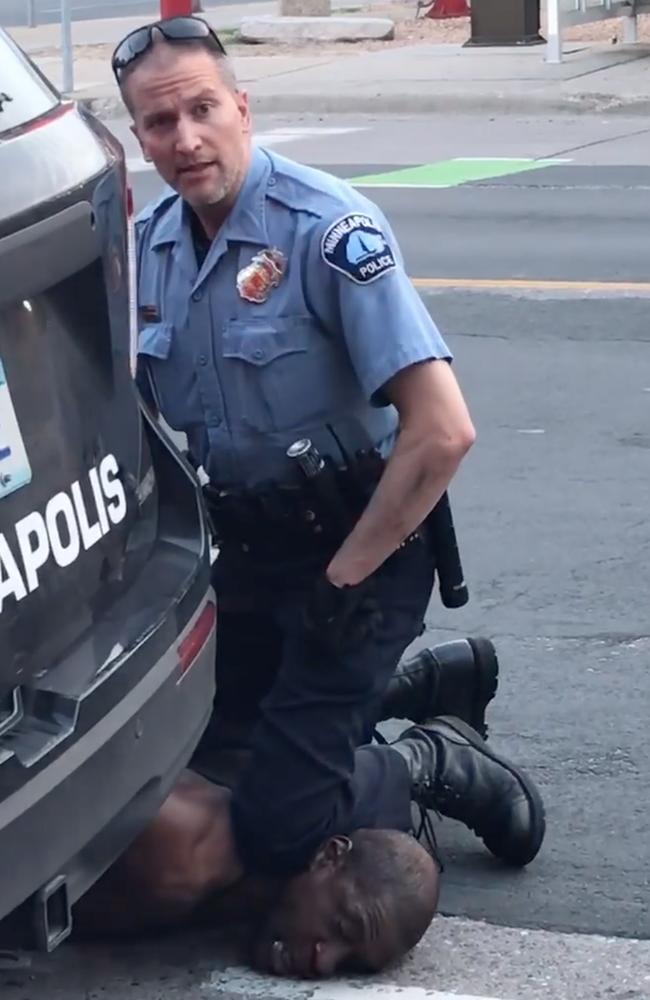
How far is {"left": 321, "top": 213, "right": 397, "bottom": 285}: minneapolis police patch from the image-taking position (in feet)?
10.9

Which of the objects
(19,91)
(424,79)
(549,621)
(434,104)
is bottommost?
(424,79)

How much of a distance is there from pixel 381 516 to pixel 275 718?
40cm

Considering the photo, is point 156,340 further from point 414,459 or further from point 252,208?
point 414,459

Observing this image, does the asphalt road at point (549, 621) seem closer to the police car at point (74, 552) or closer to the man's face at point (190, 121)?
the police car at point (74, 552)

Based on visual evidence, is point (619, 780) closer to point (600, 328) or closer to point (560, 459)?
point (560, 459)

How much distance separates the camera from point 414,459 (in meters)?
3.32

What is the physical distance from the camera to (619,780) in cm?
418

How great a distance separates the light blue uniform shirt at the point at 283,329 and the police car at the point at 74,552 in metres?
0.33

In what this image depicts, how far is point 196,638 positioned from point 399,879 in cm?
60

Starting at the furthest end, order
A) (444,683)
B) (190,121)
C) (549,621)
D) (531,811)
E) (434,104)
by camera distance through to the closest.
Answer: (434,104), (549,621), (444,683), (531,811), (190,121)

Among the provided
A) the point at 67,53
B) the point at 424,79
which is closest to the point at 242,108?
the point at 424,79

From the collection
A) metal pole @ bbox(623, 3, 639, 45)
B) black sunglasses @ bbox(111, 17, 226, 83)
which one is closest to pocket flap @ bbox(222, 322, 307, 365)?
black sunglasses @ bbox(111, 17, 226, 83)

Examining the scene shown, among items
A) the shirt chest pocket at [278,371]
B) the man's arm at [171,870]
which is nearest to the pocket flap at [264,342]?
the shirt chest pocket at [278,371]

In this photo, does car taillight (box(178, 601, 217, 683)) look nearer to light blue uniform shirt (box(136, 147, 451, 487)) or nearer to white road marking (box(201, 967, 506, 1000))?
light blue uniform shirt (box(136, 147, 451, 487))
